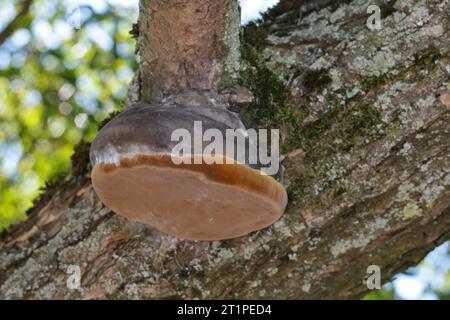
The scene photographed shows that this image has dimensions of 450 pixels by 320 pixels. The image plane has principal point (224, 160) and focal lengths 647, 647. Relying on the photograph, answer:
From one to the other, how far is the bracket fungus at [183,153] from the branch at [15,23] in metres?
2.91

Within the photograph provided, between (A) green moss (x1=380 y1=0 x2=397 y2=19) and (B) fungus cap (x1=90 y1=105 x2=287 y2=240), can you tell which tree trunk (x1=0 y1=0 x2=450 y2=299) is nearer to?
(A) green moss (x1=380 y1=0 x2=397 y2=19)

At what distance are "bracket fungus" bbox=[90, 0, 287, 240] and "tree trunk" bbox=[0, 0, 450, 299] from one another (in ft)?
0.39

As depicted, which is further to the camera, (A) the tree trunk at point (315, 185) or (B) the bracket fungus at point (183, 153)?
(A) the tree trunk at point (315, 185)

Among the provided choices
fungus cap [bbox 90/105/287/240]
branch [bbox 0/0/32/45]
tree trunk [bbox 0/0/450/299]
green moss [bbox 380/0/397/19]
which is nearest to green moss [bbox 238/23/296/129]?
tree trunk [bbox 0/0/450/299]

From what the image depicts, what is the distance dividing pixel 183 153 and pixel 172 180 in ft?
0.38

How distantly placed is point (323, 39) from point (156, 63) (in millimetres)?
705

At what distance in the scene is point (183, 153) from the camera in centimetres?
189

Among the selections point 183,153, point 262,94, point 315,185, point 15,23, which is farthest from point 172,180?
point 15,23

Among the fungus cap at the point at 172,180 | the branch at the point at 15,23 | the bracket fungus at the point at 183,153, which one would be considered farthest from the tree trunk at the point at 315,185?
the branch at the point at 15,23

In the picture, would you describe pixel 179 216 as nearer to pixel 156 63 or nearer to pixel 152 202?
pixel 152 202

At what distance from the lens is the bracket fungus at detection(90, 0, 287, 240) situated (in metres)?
1.92

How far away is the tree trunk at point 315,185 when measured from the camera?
2490 millimetres

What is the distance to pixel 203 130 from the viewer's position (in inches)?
79.6

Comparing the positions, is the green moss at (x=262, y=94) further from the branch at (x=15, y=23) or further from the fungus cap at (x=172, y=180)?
the branch at (x=15, y=23)
